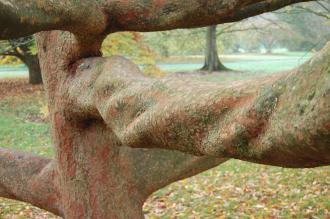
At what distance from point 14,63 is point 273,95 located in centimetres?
2207

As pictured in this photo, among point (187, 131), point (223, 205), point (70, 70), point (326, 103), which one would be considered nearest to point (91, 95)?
point (70, 70)

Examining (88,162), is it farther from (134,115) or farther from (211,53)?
(211,53)

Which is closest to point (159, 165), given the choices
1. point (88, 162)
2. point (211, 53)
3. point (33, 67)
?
point (88, 162)

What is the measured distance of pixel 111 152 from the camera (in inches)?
141

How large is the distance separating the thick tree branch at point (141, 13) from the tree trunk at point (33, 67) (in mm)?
21700

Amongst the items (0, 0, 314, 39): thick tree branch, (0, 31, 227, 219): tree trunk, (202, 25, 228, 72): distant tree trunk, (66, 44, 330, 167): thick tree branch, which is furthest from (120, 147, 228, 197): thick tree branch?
(202, 25, 228, 72): distant tree trunk

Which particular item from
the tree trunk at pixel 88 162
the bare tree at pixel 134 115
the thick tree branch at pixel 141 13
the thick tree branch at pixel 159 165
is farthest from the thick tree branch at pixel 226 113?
the thick tree branch at pixel 159 165

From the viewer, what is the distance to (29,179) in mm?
4043

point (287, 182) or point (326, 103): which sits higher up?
point (326, 103)

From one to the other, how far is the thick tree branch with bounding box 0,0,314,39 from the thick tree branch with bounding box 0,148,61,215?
1398 mm

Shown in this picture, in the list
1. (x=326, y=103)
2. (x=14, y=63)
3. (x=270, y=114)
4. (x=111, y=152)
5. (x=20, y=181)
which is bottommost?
(x=14, y=63)

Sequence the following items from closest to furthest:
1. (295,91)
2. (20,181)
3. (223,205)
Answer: (295,91), (20,181), (223,205)

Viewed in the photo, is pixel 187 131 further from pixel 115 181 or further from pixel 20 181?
pixel 20 181

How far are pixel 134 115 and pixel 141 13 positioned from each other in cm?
64
